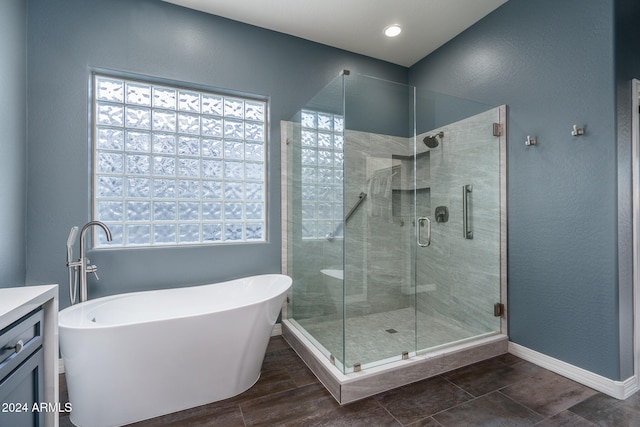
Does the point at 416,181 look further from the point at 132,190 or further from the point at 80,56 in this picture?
the point at 80,56

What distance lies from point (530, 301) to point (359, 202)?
5.12 ft

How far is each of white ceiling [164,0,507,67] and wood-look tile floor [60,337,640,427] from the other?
2973mm

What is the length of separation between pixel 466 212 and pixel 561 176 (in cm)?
72

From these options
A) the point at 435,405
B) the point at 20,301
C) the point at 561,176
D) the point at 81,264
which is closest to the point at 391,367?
the point at 435,405

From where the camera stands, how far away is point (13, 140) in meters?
1.89

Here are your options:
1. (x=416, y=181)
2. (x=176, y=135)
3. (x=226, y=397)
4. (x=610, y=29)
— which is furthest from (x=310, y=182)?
(x=610, y=29)

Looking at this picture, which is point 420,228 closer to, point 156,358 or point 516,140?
point 516,140

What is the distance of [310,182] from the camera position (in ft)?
8.38

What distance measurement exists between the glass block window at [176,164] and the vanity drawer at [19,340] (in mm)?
1377

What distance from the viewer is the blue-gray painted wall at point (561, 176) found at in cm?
187

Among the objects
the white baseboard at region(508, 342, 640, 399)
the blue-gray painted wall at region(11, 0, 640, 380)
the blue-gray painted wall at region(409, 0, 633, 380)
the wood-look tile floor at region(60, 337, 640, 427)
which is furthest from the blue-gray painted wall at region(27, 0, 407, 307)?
the white baseboard at region(508, 342, 640, 399)

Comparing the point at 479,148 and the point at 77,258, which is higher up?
the point at 479,148

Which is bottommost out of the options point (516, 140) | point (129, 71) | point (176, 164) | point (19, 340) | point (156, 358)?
point (156, 358)

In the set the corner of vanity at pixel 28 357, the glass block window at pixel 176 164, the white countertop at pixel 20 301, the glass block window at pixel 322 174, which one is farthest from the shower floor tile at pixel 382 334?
the white countertop at pixel 20 301
